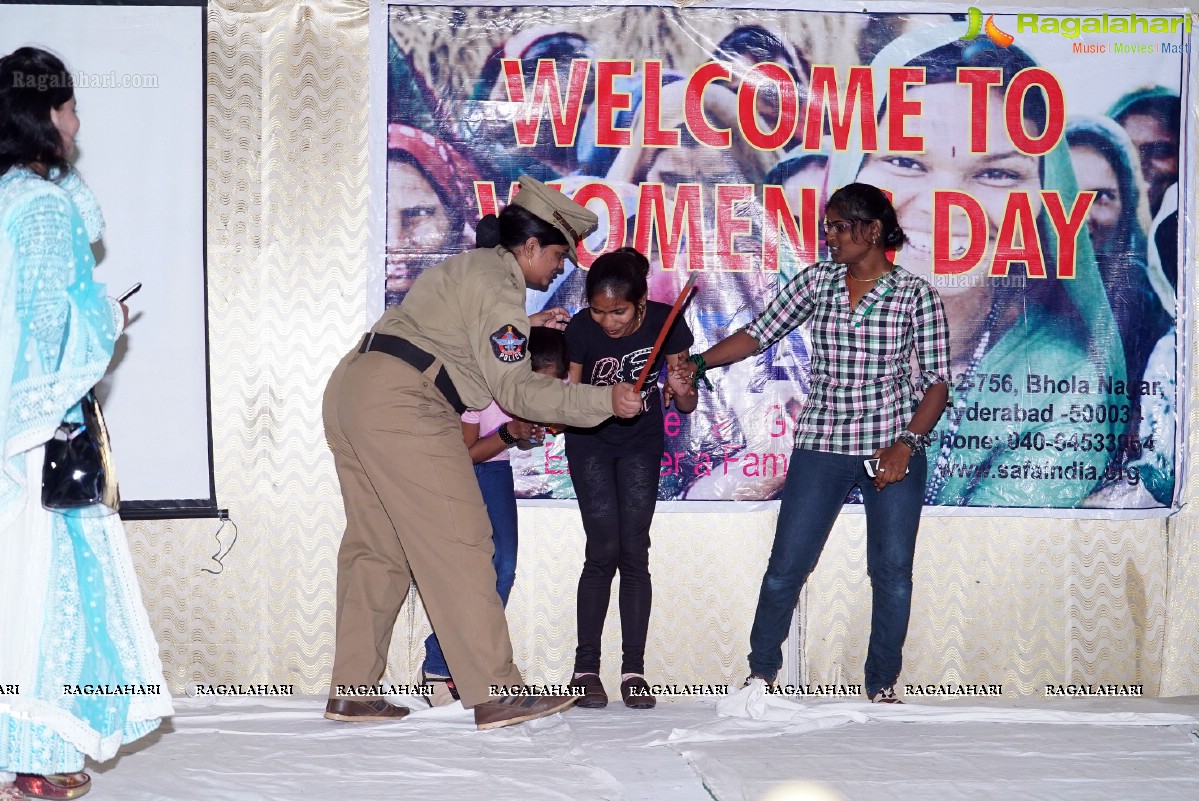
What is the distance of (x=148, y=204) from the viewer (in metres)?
4.04

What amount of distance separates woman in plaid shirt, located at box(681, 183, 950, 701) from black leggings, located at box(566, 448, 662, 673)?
429 millimetres

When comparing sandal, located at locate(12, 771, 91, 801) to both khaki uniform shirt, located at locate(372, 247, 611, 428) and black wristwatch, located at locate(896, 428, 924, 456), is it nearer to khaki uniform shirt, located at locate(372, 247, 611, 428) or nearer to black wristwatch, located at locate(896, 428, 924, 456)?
khaki uniform shirt, located at locate(372, 247, 611, 428)

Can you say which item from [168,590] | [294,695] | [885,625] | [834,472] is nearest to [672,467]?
[834,472]

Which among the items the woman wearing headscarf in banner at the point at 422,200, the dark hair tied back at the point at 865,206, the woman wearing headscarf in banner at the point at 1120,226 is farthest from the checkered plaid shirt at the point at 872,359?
the woman wearing headscarf in banner at the point at 422,200

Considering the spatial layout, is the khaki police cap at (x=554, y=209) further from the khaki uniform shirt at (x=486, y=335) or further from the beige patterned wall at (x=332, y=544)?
the beige patterned wall at (x=332, y=544)

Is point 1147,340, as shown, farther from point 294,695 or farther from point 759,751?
point 294,695

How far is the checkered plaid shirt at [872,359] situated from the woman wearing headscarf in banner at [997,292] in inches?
15.9

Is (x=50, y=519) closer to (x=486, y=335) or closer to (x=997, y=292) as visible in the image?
(x=486, y=335)

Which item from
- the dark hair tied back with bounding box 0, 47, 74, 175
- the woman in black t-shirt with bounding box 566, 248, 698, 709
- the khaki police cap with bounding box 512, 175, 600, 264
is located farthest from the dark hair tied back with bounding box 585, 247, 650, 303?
the dark hair tied back with bounding box 0, 47, 74, 175

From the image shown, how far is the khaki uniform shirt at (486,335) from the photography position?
10.2 feet

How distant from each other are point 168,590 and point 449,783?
1737 mm

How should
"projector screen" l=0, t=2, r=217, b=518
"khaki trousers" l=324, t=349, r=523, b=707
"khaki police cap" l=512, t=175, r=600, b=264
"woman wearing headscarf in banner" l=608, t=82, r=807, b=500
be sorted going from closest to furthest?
"khaki trousers" l=324, t=349, r=523, b=707 → "khaki police cap" l=512, t=175, r=600, b=264 → "projector screen" l=0, t=2, r=217, b=518 → "woman wearing headscarf in banner" l=608, t=82, r=807, b=500

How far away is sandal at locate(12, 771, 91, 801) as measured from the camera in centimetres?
261

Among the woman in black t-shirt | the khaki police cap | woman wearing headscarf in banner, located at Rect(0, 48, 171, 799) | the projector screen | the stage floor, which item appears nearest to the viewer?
woman wearing headscarf in banner, located at Rect(0, 48, 171, 799)
